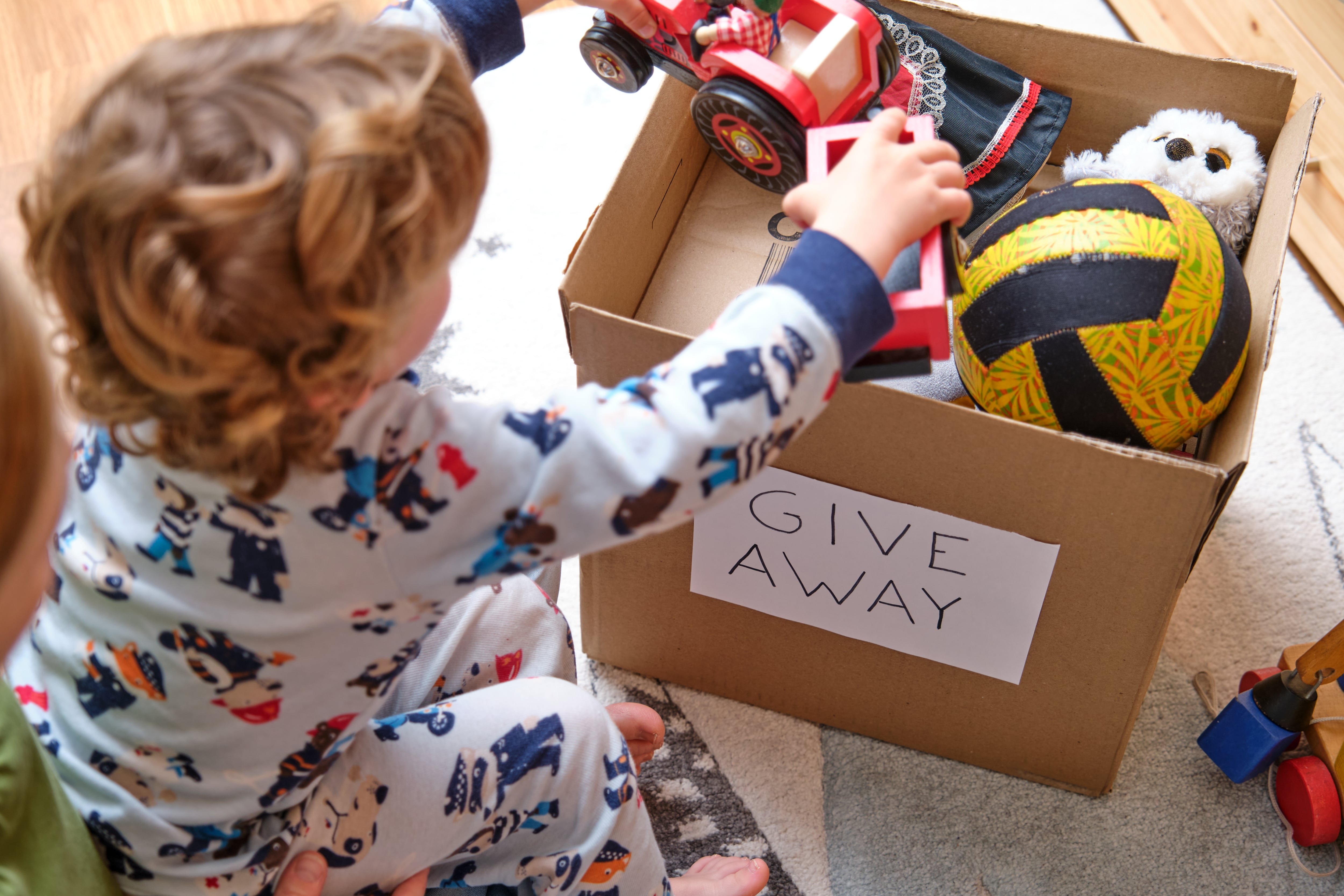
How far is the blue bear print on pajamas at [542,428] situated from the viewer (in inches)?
20.7

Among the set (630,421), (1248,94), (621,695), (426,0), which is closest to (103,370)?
(630,421)

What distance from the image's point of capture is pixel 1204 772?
945mm

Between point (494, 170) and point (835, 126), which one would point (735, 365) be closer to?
point (835, 126)

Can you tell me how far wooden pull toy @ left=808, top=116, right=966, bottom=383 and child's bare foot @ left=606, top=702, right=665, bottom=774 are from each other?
0.44m

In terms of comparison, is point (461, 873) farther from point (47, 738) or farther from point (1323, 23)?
point (1323, 23)

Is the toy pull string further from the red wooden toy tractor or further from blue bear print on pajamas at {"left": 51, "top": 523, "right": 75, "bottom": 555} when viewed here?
blue bear print on pajamas at {"left": 51, "top": 523, "right": 75, "bottom": 555}

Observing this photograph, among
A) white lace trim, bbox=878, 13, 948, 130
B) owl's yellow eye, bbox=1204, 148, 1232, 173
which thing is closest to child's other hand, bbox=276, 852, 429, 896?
white lace trim, bbox=878, 13, 948, 130

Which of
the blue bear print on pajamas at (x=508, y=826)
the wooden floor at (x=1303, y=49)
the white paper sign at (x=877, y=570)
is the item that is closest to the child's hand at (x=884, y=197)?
the white paper sign at (x=877, y=570)

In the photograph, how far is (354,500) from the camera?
1.69 ft

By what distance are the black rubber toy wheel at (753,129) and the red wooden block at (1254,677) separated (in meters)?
0.63

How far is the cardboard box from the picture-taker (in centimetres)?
68

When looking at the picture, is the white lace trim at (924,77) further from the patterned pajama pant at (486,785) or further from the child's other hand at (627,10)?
the patterned pajama pant at (486,785)

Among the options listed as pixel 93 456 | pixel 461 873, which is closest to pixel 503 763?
pixel 461 873

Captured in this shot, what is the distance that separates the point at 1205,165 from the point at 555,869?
74 centimetres
